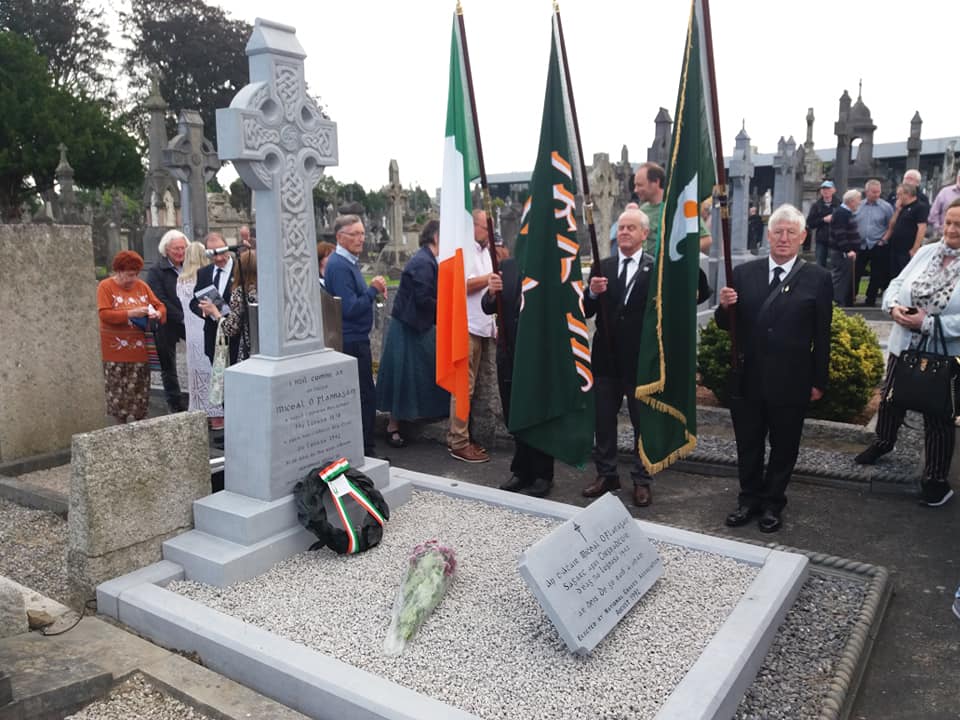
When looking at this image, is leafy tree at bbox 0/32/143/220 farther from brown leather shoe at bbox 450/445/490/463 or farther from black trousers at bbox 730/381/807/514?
black trousers at bbox 730/381/807/514

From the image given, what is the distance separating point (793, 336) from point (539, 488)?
81.5 inches

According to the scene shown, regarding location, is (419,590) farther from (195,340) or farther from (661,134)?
(661,134)

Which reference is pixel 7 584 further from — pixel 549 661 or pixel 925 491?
pixel 925 491

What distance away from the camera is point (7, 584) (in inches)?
135

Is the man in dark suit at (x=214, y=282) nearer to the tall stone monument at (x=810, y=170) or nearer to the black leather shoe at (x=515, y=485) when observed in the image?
the black leather shoe at (x=515, y=485)

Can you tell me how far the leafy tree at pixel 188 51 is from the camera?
4150cm

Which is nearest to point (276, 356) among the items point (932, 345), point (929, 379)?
point (929, 379)

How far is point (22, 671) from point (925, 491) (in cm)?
522

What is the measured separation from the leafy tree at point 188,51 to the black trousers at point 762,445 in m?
41.7

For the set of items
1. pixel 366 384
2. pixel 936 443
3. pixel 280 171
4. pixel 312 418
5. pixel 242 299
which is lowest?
pixel 936 443

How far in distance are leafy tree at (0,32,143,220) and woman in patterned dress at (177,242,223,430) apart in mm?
36056

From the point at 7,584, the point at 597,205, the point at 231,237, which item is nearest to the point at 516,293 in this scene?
the point at 7,584

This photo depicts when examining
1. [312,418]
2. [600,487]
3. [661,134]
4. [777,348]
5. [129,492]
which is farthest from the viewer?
[661,134]

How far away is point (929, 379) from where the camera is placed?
484cm
